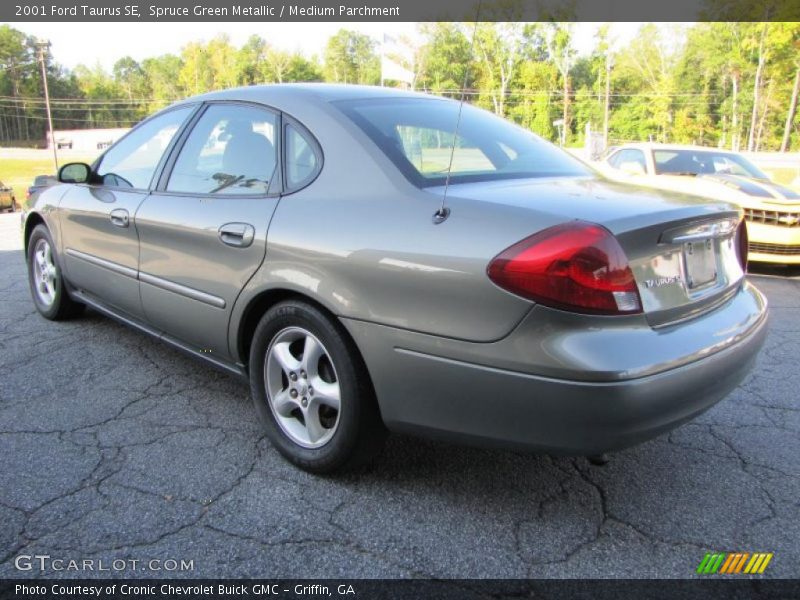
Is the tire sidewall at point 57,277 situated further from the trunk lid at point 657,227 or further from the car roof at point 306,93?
the trunk lid at point 657,227

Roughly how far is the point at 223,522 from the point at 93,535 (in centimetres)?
41

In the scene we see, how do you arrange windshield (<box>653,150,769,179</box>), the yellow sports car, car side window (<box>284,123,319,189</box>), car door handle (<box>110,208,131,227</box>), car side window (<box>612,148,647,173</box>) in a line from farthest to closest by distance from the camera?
car side window (<box>612,148,647,173</box>), windshield (<box>653,150,769,179</box>), the yellow sports car, car door handle (<box>110,208,131,227</box>), car side window (<box>284,123,319,189</box>)

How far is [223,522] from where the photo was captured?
210cm

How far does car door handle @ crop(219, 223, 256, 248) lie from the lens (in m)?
2.48

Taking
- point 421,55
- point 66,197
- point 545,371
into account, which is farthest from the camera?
point 66,197

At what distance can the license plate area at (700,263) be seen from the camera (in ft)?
6.69

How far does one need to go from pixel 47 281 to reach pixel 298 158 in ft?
9.52

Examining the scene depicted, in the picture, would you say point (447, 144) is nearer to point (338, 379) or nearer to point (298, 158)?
point (298, 158)

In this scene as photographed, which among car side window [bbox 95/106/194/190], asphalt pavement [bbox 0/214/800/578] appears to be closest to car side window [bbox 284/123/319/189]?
car side window [bbox 95/106/194/190]

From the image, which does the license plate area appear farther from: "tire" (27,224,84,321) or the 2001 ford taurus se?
"tire" (27,224,84,321)

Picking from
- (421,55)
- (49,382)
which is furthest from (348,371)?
(49,382)

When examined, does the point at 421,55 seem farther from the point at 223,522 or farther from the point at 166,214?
the point at 223,522

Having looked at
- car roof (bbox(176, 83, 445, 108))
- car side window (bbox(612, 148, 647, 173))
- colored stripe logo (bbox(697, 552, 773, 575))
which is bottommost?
colored stripe logo (bbox(697, 552, 773, 575))

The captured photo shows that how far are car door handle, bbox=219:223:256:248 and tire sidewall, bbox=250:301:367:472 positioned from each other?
1.02 feet
